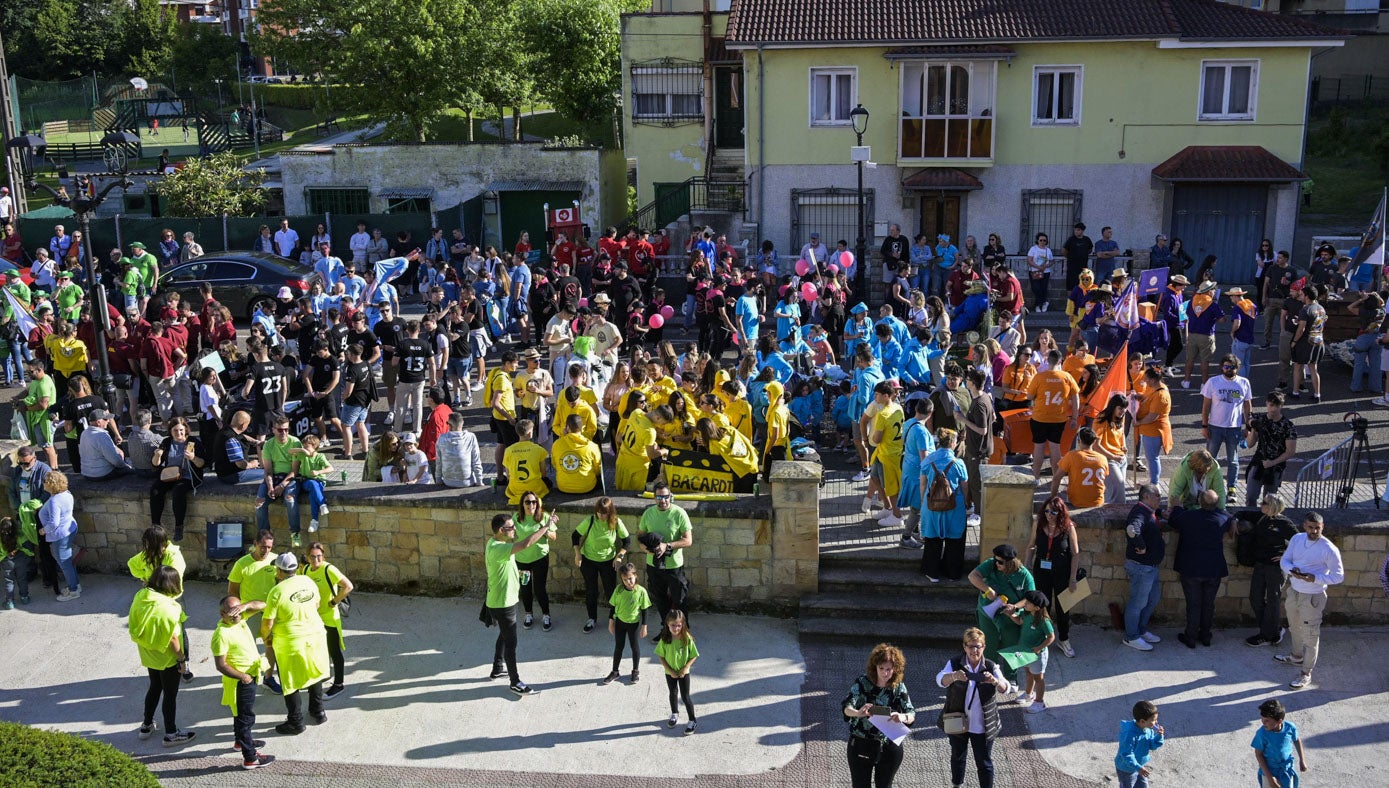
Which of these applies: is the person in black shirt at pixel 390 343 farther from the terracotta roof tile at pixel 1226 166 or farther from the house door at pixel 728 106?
the terracotta roof tile at pixel 1226 166

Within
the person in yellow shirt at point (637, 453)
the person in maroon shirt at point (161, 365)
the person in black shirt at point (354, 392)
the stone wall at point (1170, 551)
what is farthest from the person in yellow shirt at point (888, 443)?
the person in maroon shirt at point (161, 365)

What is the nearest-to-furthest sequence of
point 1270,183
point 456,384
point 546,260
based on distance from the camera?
point 456,384 < point 1270,183 < point 546,260

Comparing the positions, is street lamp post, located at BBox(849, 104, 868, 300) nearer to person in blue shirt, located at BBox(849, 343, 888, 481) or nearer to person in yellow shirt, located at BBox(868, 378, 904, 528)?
person in blue shirt, located at BBox(849, 343, 888, 481)

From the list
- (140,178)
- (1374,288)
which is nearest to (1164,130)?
(1374,288)

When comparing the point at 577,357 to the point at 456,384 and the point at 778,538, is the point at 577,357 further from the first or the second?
the point at 778,538

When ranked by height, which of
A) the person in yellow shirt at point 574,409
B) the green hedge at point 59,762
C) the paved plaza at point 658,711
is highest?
the person in yellow shirt at point 574,409

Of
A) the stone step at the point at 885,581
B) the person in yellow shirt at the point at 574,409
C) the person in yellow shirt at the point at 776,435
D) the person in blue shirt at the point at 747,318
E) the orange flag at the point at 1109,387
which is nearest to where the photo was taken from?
the stone step at the point at 885,581

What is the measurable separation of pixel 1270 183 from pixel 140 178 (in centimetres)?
2733

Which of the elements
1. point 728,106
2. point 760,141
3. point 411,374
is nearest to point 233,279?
point 411,374

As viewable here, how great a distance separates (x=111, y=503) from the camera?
12.7m

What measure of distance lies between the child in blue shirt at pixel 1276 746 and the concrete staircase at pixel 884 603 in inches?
124

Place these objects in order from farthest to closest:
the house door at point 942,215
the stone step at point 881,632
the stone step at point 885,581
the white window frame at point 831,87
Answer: the house door at point 942,215
the white window frame at point 831,87
the stone step at point 885,581
the stone step at point 881,632

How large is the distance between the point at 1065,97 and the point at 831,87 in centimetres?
486

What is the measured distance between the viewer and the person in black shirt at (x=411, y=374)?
15.2 metres
